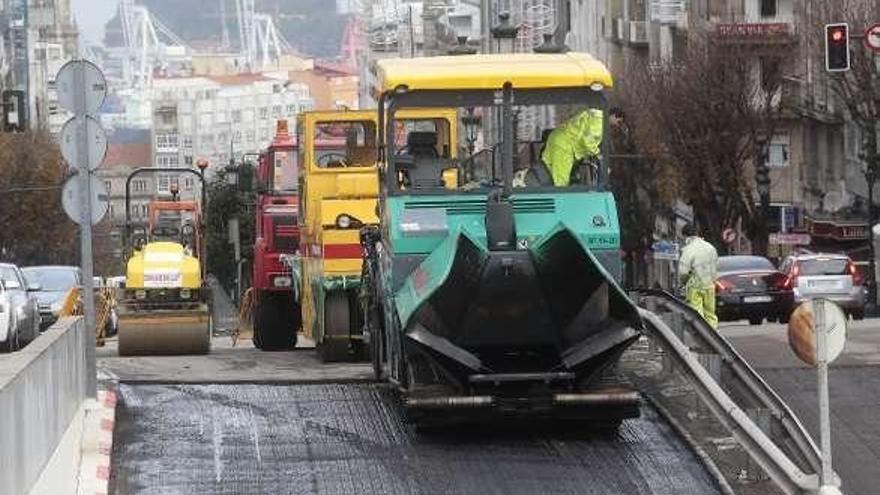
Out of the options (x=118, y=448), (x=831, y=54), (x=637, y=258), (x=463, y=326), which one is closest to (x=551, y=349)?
(x=463, y=326)

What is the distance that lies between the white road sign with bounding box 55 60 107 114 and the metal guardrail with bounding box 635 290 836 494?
16.9 feet

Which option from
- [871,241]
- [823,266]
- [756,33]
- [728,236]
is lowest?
[728,236]

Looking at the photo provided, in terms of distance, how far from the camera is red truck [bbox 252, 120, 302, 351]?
2875cm

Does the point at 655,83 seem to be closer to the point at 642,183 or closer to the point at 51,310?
the point at 642,183

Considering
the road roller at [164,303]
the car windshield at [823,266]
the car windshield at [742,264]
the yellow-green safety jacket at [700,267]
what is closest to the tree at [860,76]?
the car windshield at [823,266]

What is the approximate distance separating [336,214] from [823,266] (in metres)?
19.1

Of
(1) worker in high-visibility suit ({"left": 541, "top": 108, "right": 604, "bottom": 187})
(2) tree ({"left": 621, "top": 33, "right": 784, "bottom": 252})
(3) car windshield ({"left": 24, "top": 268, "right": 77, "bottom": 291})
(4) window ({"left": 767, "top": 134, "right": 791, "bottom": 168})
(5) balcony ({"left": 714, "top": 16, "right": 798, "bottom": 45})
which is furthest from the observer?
(4) window ({"left": 767, "top": 134, "right": 791, "bottom": 168})

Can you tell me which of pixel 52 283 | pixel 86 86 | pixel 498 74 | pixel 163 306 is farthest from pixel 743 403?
pixel 52 283

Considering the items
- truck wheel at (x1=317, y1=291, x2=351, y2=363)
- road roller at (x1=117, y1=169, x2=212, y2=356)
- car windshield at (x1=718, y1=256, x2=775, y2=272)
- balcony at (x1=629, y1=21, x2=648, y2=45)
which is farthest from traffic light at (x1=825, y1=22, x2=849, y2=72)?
balcony at (x1=629, y1=21, x2=648, y2=45)

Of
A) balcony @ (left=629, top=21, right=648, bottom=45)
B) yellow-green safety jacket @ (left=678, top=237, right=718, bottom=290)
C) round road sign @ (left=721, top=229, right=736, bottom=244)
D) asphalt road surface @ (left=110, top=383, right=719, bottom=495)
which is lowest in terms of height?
round road sign @ (left=721, top=229, right=736, bottom=244)

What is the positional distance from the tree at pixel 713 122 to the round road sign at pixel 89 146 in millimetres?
43188

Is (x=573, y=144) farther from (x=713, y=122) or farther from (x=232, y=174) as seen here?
(x=713, y=122)

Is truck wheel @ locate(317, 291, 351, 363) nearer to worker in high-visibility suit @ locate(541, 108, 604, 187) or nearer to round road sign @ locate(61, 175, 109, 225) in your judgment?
round road sign @ locate(61, 175, 109, 225)

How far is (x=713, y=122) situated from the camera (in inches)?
2372
